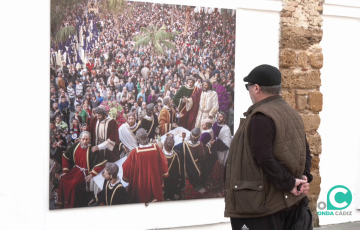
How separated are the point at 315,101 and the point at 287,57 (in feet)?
2.44

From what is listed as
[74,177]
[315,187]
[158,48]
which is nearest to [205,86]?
[158,48]

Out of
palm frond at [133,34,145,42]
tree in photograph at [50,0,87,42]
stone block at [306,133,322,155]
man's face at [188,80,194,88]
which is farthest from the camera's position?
stone block at [306,133,322,155]

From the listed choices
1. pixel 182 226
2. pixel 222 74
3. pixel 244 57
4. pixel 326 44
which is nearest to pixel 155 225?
pixel 182 226

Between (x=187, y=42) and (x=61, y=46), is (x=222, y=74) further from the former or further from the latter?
(x=61, y=46)

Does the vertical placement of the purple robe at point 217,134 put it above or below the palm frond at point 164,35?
below

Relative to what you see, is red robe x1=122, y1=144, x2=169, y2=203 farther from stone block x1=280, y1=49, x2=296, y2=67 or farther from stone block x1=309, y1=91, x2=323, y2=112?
stone block x1=309, y1=91, x2=323, y2=112

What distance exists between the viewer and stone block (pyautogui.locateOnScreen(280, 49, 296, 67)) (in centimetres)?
595

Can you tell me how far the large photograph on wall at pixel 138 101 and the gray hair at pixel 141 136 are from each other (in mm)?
12

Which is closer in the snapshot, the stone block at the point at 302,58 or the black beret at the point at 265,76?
the black beret at the point at 265,76

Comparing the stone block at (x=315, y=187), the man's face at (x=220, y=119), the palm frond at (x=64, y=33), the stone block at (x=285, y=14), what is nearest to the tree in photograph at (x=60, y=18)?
the palm frond at (x=64, y=33)

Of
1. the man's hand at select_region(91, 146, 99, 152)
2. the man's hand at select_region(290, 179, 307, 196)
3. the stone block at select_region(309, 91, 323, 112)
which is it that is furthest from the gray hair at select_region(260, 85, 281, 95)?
the stone block at select_region(309, 91, 323, 112)

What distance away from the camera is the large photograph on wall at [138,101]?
4.91 m

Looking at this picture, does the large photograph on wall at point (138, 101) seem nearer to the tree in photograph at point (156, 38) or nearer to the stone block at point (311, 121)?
the tree in photograph at point (156, 38)

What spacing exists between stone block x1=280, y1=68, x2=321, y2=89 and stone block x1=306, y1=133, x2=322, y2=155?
0.68 meters
